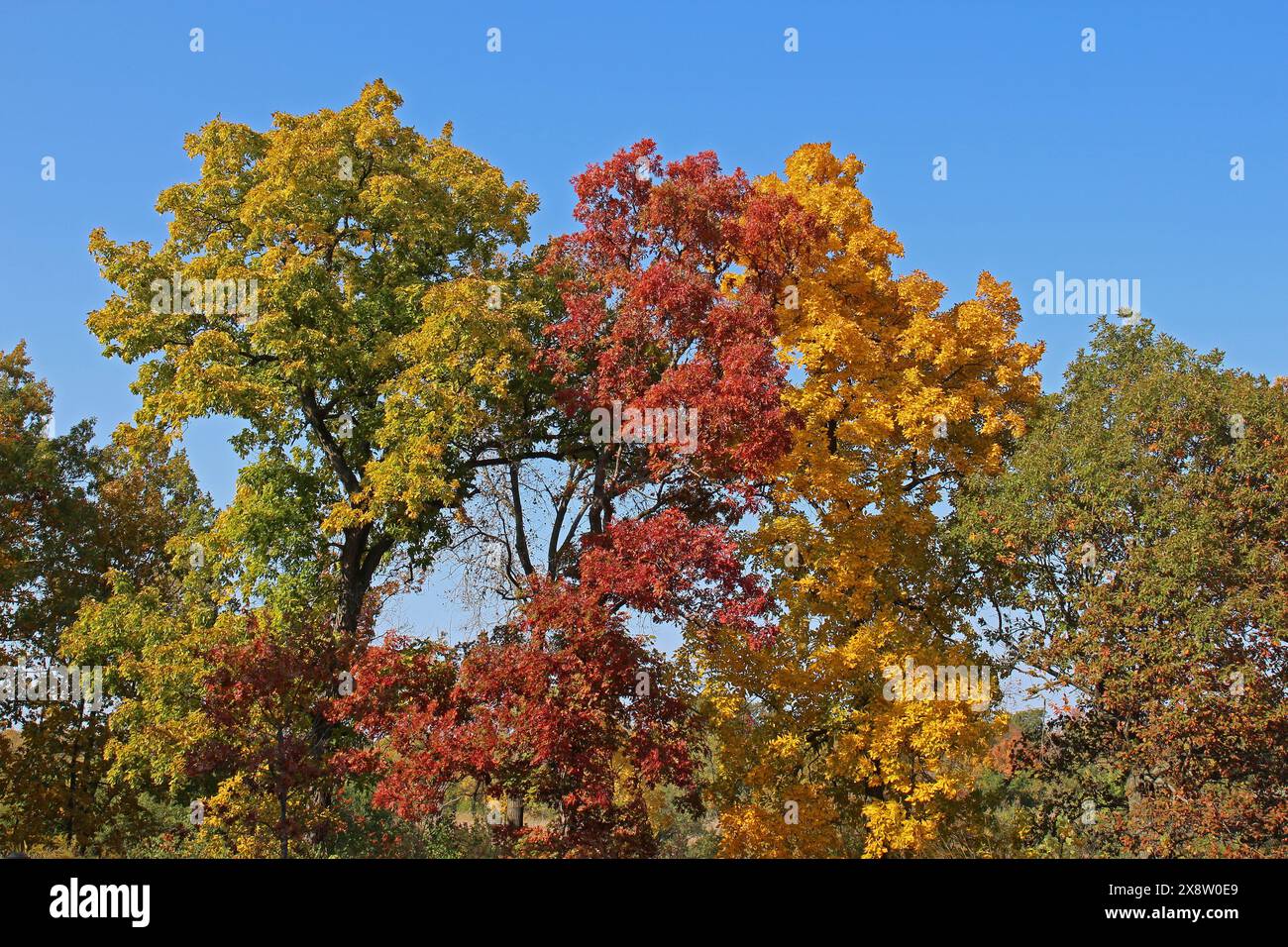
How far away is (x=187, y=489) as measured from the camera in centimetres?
3541

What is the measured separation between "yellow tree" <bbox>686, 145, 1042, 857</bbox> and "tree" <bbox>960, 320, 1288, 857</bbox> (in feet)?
5.05

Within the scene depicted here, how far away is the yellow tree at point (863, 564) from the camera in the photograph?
2078 cm

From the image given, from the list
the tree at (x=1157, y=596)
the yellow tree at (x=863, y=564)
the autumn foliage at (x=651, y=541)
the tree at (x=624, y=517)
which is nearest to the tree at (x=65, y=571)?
the autumn foliage at (x=651, y=541)

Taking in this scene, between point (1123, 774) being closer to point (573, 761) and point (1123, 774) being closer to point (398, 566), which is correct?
point (573, 761)

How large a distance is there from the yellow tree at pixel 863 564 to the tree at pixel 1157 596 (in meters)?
1.54

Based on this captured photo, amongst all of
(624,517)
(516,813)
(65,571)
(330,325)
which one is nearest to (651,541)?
(624,517)

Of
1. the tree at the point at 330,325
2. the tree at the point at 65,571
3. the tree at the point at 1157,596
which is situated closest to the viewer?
the tree at the point at 1157,596

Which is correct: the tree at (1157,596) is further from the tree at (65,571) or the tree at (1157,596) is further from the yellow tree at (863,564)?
the tree at (65,571)

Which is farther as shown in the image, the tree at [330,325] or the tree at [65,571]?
the tree at [65,571]

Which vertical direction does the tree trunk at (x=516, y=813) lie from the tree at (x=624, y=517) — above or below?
below

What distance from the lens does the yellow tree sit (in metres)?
20.8

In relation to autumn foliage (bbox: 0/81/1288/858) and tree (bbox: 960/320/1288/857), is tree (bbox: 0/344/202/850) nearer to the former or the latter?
autumn foliage (bbox: 0/81/1288/858)
